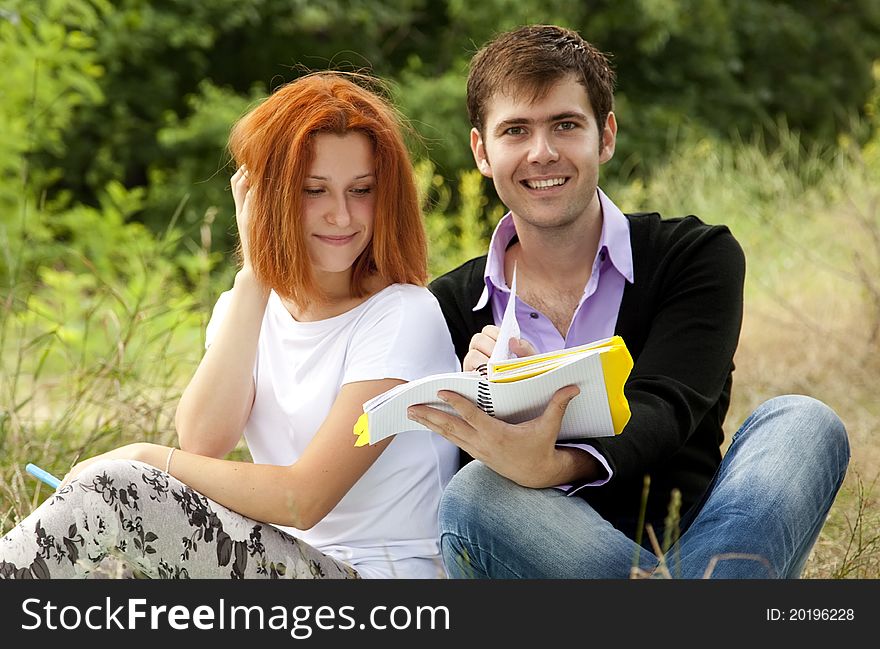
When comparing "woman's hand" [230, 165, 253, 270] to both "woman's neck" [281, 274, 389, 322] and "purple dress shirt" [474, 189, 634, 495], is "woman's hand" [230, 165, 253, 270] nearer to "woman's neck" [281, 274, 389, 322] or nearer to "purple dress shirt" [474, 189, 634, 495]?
Result: "woman's neck" [281, 274, 389, 322]

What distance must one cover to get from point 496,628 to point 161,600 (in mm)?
589

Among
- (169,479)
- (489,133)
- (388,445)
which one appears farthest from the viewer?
(489,133)

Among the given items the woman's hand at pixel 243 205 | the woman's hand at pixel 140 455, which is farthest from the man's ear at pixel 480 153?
the woman's hand at pixel 140 455

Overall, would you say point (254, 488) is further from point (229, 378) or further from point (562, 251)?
point (562, 251)

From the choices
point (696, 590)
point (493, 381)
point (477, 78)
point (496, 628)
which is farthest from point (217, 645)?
point (477, 78)

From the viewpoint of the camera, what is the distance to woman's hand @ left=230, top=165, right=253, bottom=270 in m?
2.41

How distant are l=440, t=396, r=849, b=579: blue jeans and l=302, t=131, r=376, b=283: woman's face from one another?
20.8 inches

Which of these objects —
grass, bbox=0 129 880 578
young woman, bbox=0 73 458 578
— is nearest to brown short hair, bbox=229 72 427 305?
young woman, bbox=0 73 458 578

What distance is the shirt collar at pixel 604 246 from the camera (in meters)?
2.56

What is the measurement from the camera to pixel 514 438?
203 centimetres

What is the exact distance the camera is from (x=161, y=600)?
201cm

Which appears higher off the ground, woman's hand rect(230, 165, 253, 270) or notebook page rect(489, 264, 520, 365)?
woman's hand rect(230, 165, 253, 270)

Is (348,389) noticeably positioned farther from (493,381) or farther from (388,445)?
(493,381)

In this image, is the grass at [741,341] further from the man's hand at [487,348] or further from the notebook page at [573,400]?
the man's hand at [487,348]
